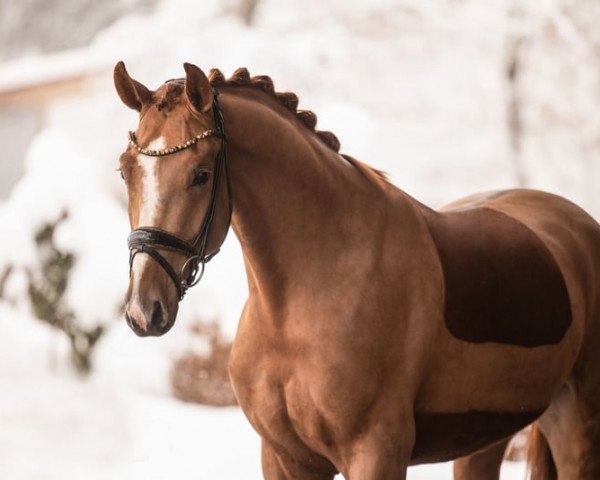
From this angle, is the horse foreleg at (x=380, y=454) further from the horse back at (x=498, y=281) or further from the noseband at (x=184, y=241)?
the noseband at (x=184, y=241)

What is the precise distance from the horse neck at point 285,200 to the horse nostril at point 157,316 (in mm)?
280

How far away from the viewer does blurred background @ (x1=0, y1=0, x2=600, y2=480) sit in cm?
414

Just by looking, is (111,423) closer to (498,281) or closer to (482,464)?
(482,464)

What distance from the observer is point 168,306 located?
1589 millimetres

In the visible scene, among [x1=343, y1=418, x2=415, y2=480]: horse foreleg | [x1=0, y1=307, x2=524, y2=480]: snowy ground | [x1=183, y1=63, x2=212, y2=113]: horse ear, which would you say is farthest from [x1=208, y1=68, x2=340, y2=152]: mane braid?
[x1=0, y1=307, x2=524, y2=480]: snowy ground

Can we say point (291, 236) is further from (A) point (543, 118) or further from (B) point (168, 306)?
(A) point (543, 118)

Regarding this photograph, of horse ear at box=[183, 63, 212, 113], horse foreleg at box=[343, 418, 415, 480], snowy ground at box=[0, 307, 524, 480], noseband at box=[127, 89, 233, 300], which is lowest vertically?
snowy ground at box=[0, 307, 524, 480]

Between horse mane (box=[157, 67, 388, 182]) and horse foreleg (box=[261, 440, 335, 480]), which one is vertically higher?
horse mane (box=[157, 67, 388, 182])

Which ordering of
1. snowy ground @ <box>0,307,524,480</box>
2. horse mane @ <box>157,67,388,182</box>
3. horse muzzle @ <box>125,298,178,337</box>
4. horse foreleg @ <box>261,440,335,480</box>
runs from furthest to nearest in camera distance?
snowy ground @ <box>0,307,524,480</box> → horse foreleg @ <box>261,440,335,480</box> → horse mane @ <box>157,67,388,182</box> → horse muzzle @ <box>125,298,178,337</box>

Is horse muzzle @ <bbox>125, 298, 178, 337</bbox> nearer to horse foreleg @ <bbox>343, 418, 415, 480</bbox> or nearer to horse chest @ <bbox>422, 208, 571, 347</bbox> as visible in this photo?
horse foreleg @ <bbox>343, 418, 415, 480</bbox>

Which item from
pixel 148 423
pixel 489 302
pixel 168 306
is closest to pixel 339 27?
pixel 148 423

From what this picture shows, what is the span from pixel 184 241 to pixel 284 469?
61 centimetres

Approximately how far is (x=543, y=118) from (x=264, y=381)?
3066 millimetres

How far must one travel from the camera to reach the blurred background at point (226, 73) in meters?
4.14
